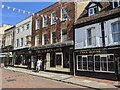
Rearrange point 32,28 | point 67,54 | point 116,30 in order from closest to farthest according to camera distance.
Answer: point 116,30 < point 67,54 < point 32,28

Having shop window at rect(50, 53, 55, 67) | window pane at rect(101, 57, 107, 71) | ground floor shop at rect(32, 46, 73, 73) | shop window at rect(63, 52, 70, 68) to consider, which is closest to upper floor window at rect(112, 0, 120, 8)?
window pane at rect(101, 57, 107, 71)

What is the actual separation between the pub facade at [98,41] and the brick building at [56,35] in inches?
43.1

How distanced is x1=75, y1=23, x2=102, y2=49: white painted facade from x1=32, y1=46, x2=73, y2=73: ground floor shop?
4.14 ft

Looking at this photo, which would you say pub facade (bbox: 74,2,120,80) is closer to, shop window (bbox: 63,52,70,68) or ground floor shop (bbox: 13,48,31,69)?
shop window (bbox: 63,52,70,68)

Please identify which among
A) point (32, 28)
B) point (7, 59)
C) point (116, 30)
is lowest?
point (7, 59)

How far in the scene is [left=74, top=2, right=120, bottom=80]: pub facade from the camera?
610 inches

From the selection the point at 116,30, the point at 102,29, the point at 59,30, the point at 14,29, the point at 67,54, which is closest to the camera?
the point at 116,30

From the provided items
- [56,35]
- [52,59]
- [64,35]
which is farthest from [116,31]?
[52,59]

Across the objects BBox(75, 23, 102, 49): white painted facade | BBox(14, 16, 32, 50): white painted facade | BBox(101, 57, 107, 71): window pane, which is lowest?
BBox(101, 57, 107, 71): window pane

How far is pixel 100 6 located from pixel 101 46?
4.75 m

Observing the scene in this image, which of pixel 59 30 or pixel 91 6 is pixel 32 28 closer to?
pixel 59 30

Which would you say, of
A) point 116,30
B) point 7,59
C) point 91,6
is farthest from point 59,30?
point 7,59

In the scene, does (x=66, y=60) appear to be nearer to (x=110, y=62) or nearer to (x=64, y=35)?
(x=64, y=35)

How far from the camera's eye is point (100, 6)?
60.7 feet
